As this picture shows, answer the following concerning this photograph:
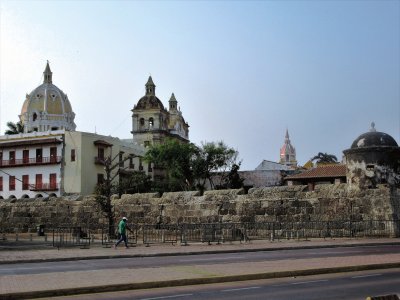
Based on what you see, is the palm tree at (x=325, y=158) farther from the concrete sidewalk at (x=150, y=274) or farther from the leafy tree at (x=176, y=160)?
the concrete sidewalk at (x=150, y=274)

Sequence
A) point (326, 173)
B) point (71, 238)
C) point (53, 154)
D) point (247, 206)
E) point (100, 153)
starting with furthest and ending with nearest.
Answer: point (100, 153) < point (53, 154) < point (326, 173) < point (247, 206) < point (71, 238)

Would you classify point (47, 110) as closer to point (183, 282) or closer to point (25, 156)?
point (25, 156)

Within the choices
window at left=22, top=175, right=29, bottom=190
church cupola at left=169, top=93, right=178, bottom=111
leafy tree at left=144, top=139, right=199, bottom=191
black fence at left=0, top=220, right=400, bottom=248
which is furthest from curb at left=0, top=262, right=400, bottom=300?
church cupola at left=169, top=93, right=178, bottom=111

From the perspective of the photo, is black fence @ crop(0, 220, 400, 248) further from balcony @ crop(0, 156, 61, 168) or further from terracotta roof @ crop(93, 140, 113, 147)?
balcony @ crop(0, 156, 61, 168)

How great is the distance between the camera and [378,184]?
22797mm

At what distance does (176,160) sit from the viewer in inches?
2926

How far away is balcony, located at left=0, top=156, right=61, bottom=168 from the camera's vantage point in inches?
2704

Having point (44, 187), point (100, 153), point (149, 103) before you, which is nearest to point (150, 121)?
point (149, 103)

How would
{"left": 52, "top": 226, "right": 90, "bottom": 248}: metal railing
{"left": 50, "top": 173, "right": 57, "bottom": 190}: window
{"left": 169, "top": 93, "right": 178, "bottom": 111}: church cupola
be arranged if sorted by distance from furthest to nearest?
{"left": 169, "top": 93, "right": 178, "bottom": 111}: church cupola → {"left": 50, "top": 173, "right": 57, "bottom": 190}: window → {"left": 52, "top": 226, "right": 90, "bottom": 248}: metal railing

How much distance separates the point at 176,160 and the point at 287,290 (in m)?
64.1

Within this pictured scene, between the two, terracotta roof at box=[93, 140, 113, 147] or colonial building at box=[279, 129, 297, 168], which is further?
colonial building at box=[279, 129, 297, 168]

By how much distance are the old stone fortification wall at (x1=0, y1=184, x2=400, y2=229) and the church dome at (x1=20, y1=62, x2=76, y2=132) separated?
6619cm

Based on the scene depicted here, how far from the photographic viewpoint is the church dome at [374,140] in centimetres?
2344

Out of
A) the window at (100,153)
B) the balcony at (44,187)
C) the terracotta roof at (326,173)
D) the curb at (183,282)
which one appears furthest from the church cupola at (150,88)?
the curb at (183,282)
